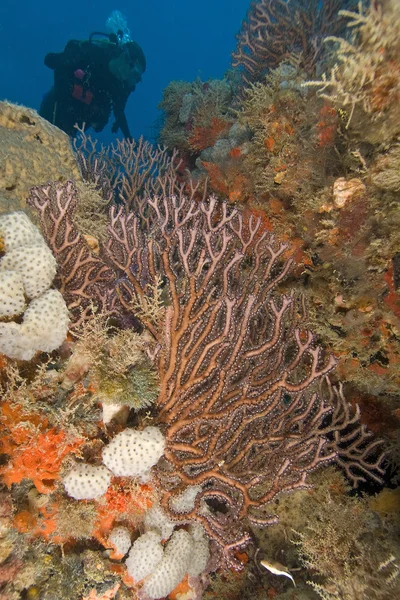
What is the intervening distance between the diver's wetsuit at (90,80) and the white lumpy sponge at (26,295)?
28.2 ft

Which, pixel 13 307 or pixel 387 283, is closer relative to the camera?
pixel 13 307

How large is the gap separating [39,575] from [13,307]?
2048 mm

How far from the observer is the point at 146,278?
327 cm

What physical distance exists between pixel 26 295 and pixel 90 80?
10.5 meters

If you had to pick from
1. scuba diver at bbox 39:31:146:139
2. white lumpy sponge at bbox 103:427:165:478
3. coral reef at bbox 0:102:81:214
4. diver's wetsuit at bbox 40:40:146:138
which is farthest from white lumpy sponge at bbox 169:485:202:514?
scuba diver at bbox 39:31:146:139

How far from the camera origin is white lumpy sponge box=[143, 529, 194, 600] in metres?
3.16

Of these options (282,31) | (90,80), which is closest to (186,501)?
(282,31)

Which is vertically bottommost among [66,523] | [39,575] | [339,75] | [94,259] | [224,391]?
[39,575]

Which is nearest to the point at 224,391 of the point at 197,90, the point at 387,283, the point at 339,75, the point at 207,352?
the point at 207,352

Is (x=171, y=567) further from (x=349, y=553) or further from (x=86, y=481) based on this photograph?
(x=349, y=553)

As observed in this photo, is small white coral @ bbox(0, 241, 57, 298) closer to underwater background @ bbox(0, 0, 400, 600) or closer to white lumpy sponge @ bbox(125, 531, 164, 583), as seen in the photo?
underwater background @ bbox(0, 0, 400, 600)

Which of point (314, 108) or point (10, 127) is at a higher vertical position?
point (314, 108)

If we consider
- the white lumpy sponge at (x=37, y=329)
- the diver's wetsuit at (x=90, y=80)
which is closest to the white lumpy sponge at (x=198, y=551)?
the white lumpy sponge at (x=37, y=329)

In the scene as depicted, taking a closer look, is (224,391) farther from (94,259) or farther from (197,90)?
(197,90)
